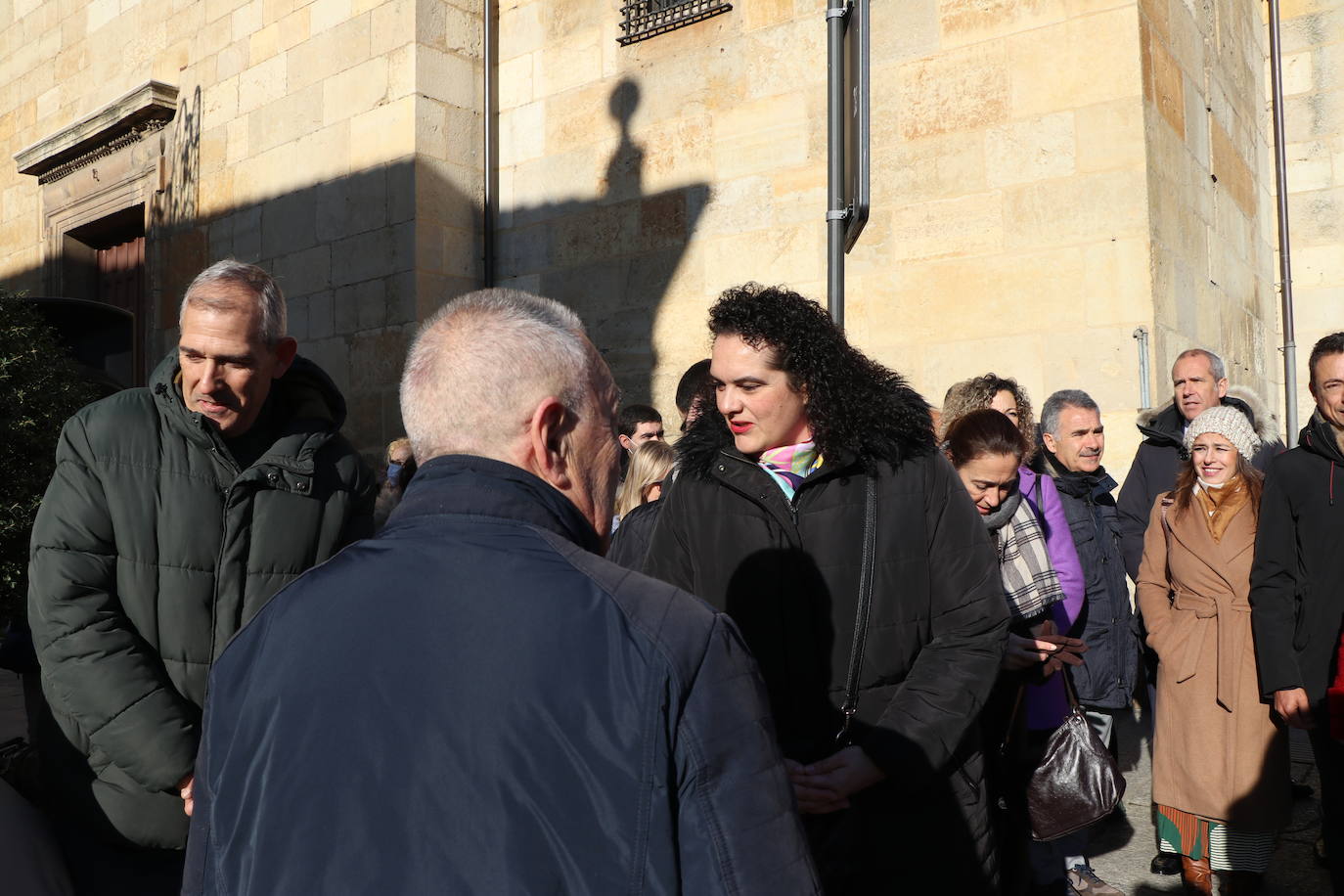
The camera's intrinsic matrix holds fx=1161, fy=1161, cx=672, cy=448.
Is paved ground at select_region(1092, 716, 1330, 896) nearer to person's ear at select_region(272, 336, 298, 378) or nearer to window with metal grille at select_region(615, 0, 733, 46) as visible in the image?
person's ear at select_region(272, 336, 298, 378)

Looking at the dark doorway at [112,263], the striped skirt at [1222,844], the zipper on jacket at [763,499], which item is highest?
the dark doorway at [112,263]

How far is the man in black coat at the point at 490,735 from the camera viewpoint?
1.14 meters

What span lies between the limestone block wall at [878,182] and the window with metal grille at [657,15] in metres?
0.09

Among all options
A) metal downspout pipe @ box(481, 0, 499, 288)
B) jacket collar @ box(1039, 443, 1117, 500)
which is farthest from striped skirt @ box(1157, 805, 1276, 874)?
metal downspout pipe @ box(481, 0, 499, 288)

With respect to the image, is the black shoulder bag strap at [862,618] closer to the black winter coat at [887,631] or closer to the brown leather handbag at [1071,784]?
the black winter coat at [887,631]

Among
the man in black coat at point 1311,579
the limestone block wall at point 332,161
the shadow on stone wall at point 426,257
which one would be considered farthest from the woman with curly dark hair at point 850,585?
the limestone block wall at point 332,161

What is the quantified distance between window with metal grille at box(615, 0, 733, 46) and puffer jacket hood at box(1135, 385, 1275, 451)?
13.8 ft

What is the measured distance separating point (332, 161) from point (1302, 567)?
7635mm

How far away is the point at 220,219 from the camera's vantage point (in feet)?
33.4

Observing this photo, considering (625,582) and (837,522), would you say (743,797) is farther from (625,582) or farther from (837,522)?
(837,522)

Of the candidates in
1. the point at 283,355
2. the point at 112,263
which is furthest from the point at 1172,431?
the point at 112,263

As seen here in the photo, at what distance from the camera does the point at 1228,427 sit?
4352 mm

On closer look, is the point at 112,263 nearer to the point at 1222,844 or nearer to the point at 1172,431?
the point at 1172,431

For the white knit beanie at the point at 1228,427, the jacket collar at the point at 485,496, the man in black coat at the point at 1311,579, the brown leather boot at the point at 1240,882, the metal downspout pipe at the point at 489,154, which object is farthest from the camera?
the metal downspout pipe at the point at 489,154
